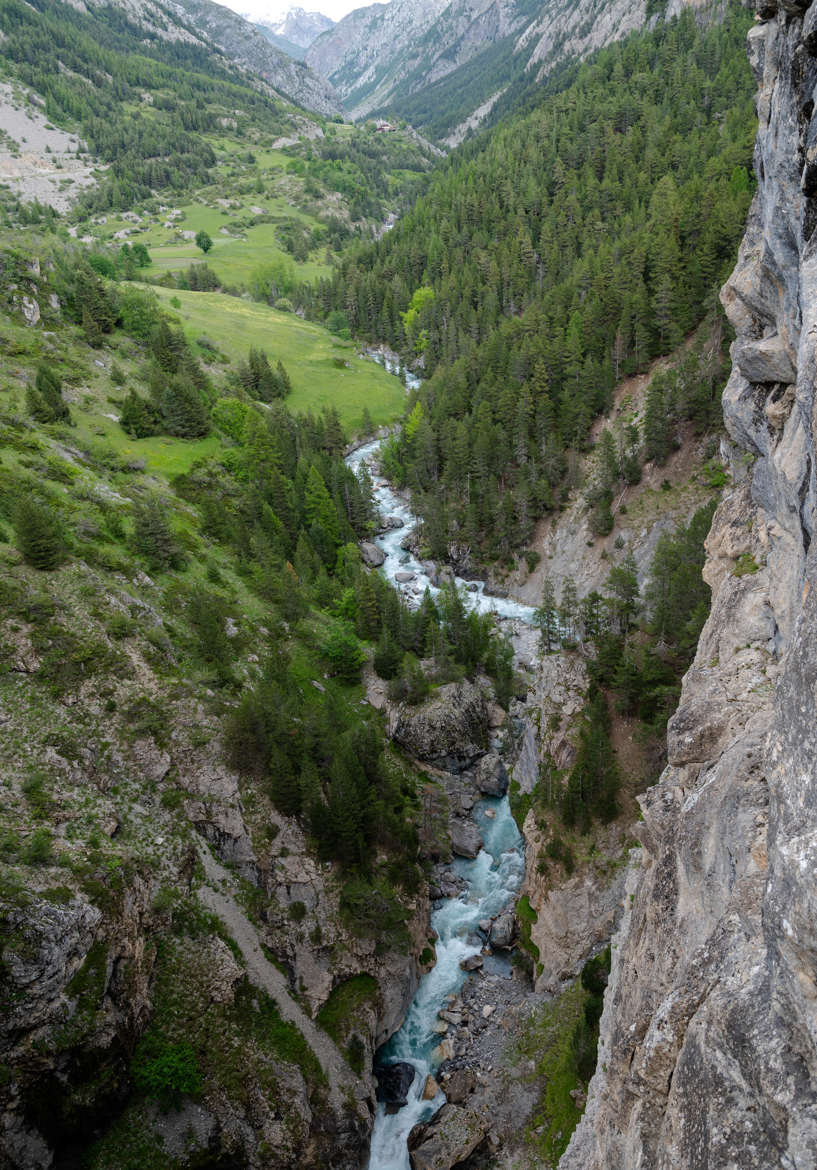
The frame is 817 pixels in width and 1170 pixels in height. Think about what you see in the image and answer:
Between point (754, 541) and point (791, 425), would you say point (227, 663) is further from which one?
point (791, 425)

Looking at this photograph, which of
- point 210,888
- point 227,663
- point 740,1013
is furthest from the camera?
point 227,663

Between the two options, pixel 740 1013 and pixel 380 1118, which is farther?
pixel 380 1118

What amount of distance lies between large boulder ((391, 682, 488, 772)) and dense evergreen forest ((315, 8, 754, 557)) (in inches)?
1215

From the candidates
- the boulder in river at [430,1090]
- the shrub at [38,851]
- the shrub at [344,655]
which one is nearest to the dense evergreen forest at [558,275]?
the shrub at [344,655]

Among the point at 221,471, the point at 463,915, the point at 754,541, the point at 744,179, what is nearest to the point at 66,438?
the point at 221,471

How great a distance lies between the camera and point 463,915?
48312mm

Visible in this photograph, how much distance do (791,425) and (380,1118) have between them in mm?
44301

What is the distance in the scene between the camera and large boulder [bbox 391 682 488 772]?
194ft

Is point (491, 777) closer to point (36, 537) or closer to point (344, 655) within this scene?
point (344, 655)

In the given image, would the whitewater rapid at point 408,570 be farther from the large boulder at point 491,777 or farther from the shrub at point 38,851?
the shrub at point 38,851

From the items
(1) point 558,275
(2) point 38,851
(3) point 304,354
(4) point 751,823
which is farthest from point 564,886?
(3) point 304,354

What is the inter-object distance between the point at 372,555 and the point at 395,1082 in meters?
61.2

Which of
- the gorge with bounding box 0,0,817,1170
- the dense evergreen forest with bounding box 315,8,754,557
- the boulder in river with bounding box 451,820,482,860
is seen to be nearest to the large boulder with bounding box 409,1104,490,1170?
the gorge with bounding box 0,0,817,1170

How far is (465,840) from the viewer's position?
52719 millimetres
